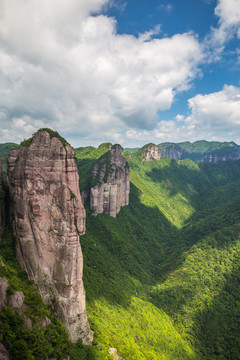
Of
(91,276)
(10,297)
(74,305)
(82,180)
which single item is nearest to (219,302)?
(91,276)

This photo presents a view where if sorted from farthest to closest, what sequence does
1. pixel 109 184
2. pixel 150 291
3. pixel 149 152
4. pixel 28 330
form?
pixel 149 152 → pixel 109 184 → pixel 150 291 → pixel 28 330

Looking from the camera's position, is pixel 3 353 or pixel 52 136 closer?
pixel 3 353

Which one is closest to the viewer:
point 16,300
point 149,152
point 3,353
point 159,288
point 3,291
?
point 3,353

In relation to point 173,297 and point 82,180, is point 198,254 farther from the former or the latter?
point 82,180

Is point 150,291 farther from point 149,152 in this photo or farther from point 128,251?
point 149,152

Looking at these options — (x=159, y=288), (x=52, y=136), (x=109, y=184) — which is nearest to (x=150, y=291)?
(x=159, y=288)
